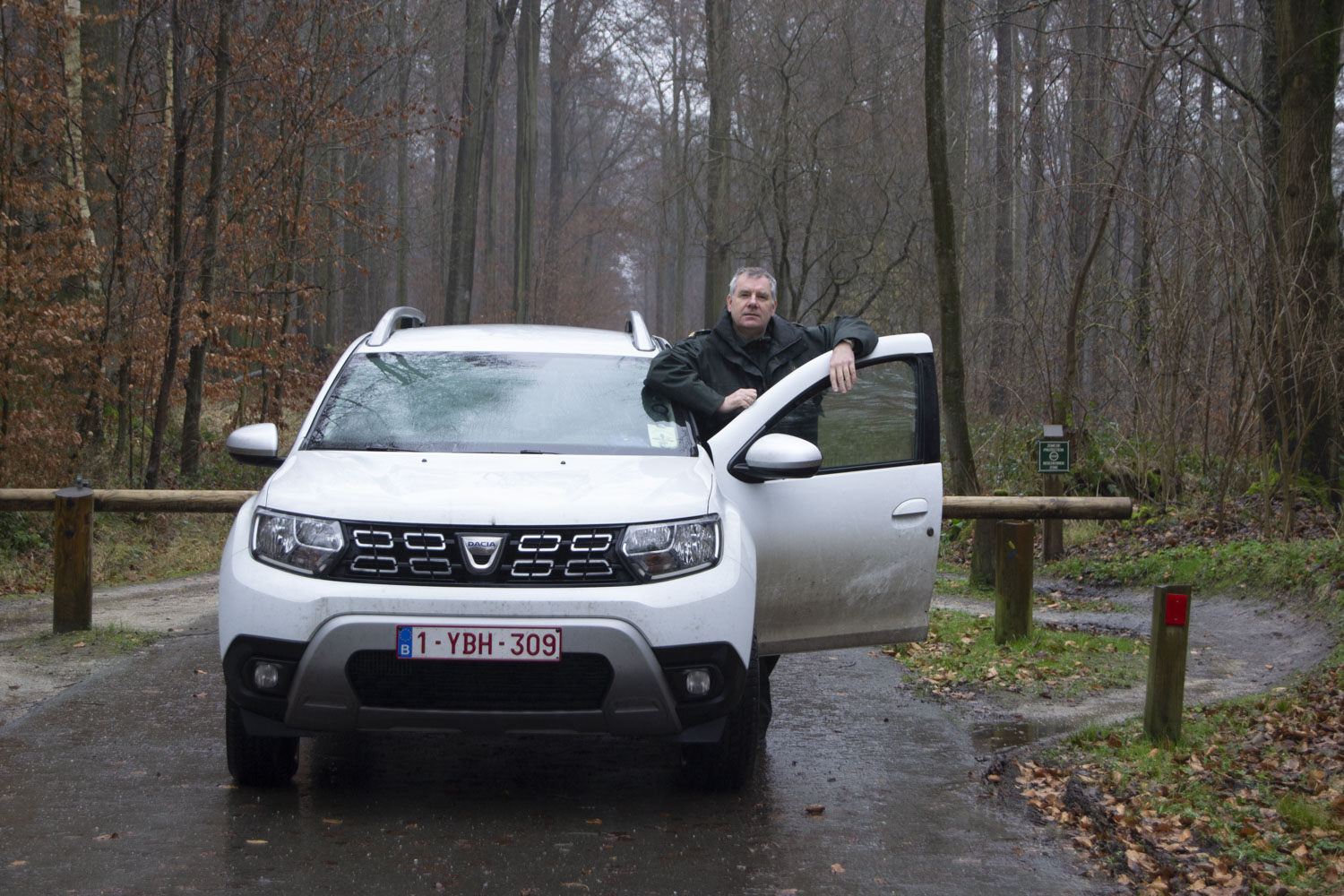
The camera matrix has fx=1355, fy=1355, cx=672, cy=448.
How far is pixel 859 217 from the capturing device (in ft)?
85.7

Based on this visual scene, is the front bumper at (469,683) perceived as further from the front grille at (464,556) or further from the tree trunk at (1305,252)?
the tree trunk at (1305,252)

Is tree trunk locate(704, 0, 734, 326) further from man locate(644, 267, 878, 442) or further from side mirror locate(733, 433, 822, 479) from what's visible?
side mirror locate(733, 433, 822, 479)

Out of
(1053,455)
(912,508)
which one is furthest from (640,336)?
(1053,455)

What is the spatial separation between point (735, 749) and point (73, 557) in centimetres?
530

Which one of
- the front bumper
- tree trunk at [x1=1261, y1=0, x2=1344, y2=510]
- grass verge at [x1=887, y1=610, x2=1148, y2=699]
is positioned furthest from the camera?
tree trunk at [x1=1261, y1=0, x2=1344, y2=510]

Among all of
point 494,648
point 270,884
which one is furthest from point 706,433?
point 270,884

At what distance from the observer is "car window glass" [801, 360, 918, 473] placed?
6098mm

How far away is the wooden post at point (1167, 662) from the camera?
579 cm

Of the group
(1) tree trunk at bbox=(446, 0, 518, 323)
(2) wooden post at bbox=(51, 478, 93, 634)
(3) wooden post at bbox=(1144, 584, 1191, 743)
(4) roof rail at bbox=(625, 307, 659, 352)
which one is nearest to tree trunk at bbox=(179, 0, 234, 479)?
(2) wooden post at bbox=(51, 478, 93, 634)

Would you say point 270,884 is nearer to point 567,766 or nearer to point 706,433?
point 567,766

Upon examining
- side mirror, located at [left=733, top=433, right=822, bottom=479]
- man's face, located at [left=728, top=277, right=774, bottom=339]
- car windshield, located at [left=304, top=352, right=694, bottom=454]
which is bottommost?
side mirror, located at [left=733, top=433, right=822, bottom=479]

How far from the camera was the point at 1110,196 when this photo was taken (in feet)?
43.5

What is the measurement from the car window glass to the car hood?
96 cm

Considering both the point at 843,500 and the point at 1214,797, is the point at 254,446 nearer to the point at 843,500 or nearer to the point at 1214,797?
the point at 843,500
